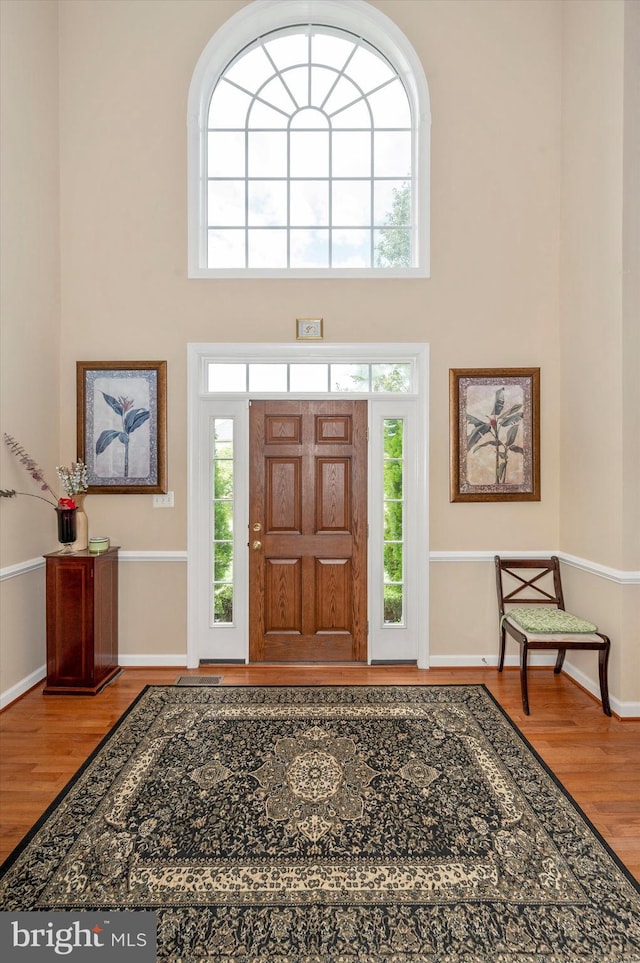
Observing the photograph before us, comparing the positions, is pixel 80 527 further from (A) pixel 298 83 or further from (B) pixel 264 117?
(A) pixel 298 83

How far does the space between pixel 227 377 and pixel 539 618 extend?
2.89 metres

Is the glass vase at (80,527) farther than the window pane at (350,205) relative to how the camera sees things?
No

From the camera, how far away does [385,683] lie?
3688 millimetres

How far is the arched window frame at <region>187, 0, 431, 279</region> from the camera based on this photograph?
3945mm

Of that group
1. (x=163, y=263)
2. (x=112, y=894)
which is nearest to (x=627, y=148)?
(x=163, y=263)

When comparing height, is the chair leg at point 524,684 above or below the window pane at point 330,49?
below

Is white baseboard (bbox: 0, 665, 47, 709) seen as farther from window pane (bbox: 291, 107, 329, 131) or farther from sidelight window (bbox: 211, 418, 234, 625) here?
window pane (bbox: 291, 107, 329, 131)

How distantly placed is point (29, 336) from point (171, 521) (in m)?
1.66

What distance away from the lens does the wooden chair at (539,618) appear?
329cm

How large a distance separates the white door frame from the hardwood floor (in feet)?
0.70

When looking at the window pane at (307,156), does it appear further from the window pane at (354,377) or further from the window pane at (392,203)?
the window pane at (354,377)

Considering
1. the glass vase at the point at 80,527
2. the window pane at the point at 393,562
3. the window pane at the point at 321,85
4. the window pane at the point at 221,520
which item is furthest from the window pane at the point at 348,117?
the glass vase at the point at 80,527

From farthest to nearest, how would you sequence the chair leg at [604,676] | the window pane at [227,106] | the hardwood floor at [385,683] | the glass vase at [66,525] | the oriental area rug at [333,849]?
1. the window pane at [227,106]
2. the glass vase at [66,525]
3. the chair leg at [604,676]
4. the hardwood floor at [385,683]
5. the oriental area rug at [333,849]

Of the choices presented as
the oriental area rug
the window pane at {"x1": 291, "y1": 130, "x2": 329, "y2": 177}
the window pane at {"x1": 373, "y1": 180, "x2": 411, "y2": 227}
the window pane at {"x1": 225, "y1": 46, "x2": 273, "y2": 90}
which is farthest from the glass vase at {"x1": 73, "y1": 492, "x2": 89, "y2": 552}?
the window pane at {"x1": 225, "y1": 46, "x2": 273, "y2": 90}
